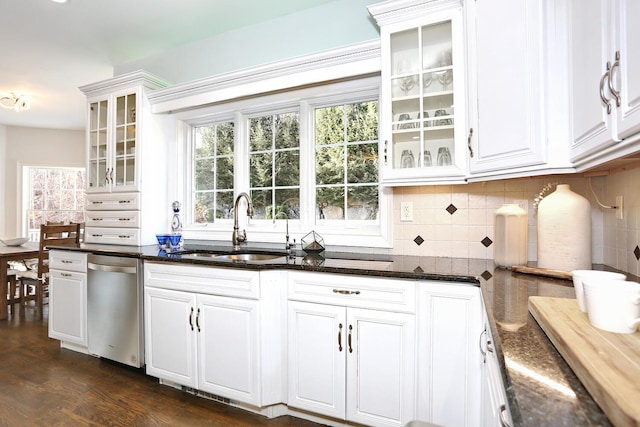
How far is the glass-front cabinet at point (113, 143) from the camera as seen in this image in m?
3.18

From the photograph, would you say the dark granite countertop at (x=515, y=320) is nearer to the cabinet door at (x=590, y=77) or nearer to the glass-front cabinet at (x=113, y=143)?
the cabinet door at (x=590, y=77)

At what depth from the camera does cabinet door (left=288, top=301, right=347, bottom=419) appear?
1880mm

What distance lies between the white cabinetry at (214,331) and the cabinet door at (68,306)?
0.82m

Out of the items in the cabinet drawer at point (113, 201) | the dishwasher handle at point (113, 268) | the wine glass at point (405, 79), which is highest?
the wine glass at point (405, 79)

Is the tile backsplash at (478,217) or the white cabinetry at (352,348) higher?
the tile backsplash at (478,217)

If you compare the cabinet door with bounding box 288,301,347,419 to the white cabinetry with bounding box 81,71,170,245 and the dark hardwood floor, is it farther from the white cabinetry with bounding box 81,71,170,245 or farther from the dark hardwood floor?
the white cabinetry with bounding box 81,71,170,245

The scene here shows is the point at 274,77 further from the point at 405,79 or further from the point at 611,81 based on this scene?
the point at 611,81

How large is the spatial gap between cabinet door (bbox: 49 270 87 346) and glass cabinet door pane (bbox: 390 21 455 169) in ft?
8.70

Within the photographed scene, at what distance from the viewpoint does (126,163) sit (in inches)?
125

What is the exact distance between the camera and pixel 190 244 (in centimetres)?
312

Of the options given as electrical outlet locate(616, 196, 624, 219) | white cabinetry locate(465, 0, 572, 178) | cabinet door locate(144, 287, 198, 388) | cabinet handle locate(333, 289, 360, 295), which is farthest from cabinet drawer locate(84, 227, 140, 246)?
electrical outlet locate(616, 196, 624, 219)

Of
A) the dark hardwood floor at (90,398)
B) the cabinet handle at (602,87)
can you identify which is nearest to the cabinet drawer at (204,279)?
the dark hardwood floor at (90,398)

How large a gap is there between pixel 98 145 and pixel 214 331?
2.36m

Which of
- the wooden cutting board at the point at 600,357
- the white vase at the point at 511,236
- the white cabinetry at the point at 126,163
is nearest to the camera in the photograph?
the wooden cutting board at the point at 600,357
